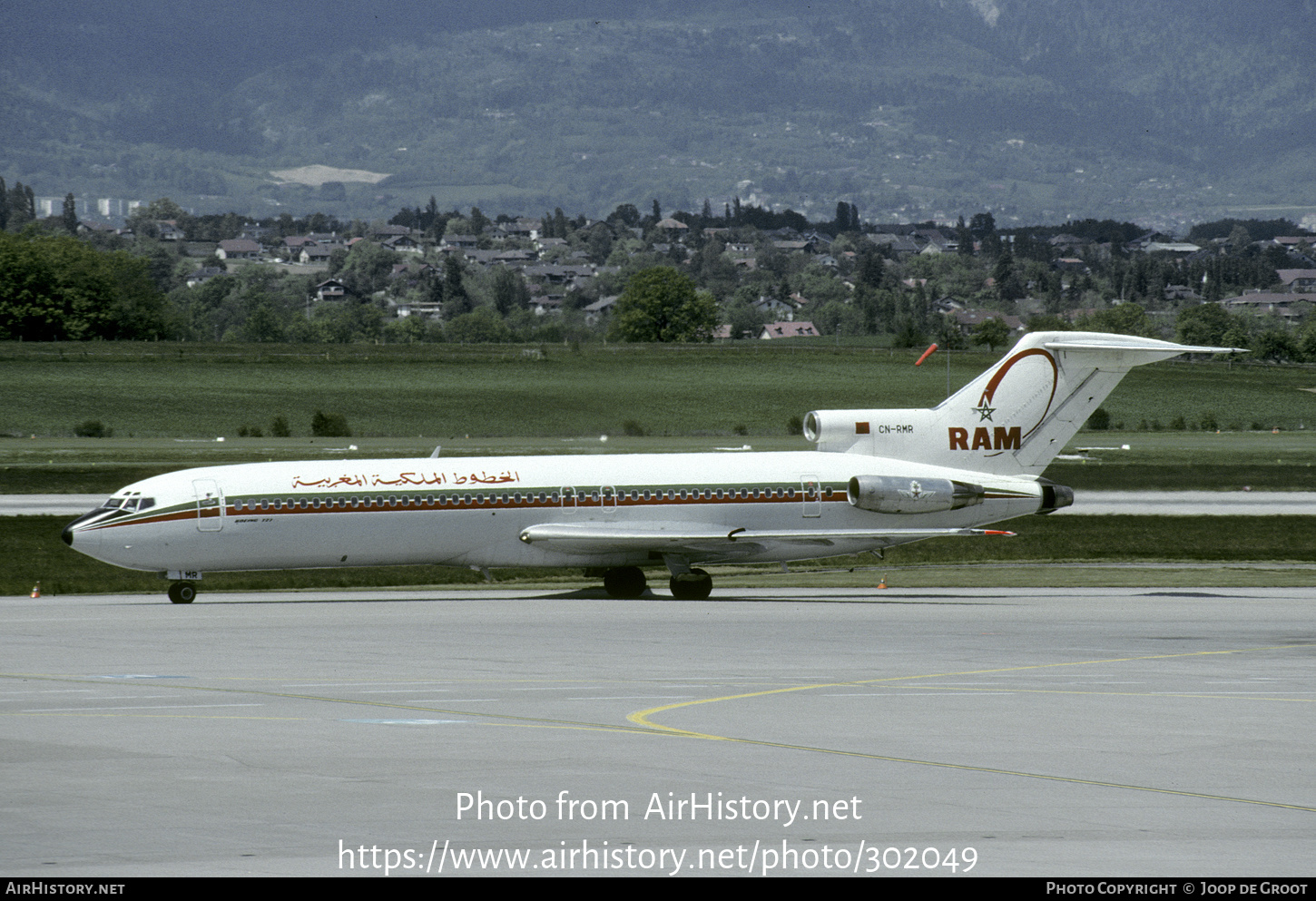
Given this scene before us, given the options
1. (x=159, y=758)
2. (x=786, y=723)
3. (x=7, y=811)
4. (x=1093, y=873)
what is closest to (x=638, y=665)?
(x=786, y=723)

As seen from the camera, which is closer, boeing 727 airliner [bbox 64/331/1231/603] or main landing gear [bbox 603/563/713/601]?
boeing 727 airliner [bbox 64/331/1231/603]

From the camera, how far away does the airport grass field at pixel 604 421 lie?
5547cm

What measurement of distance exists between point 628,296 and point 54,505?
127788 millimetres

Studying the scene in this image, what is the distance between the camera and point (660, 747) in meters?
19.5

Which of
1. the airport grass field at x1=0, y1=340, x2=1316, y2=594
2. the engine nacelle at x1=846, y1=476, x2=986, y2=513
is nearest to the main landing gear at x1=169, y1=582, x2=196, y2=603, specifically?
the airport grass field at x1=0, y1=340, x2=1316, y2=594

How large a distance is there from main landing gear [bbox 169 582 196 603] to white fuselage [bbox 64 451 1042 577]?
0.72 metres

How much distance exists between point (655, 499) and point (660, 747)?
2497cm

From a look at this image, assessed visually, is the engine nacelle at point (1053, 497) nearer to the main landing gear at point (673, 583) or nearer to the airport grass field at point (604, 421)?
the airport grass field at point (604, 421)

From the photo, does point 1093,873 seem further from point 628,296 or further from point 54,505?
point 628,296

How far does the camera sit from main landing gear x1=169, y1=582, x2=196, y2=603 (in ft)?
140

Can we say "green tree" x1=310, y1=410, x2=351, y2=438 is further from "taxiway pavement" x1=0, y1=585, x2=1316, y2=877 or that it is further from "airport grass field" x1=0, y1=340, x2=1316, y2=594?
"taxiway pavement" x1=0, y1=585, x2=1316, y2=877

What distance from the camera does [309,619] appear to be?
123 feet

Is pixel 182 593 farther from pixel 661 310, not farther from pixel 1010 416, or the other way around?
pixel 661 310

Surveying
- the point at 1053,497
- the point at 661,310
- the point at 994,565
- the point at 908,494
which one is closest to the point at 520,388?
the point at 994,565
